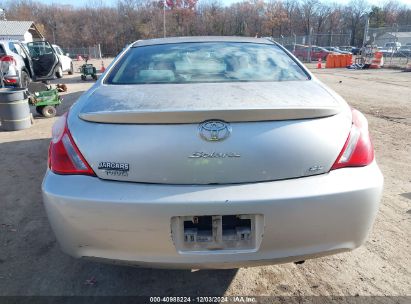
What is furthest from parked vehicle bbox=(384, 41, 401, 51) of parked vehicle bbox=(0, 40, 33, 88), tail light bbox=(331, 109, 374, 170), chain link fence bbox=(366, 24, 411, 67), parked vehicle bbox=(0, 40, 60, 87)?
tail light bbox=(331, 109, 374, 170)

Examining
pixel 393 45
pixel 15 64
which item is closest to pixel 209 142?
pixel 15 64

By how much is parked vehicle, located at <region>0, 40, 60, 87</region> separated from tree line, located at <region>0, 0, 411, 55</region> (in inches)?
2390

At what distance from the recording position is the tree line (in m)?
74.9

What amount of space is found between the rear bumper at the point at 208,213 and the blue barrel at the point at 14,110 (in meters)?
5.48

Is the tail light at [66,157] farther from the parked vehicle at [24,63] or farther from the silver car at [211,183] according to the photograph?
the parked vehicle at [24,63]

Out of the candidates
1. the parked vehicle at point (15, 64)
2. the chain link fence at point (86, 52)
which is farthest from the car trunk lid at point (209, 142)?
the chain link fence at point (86, 52)

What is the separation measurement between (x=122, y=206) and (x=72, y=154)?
418mm

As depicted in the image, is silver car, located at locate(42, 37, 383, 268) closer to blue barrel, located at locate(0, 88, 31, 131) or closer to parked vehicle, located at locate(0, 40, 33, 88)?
blue barrel, located at locate(0, 88, 31, 131)

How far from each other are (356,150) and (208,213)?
88 cm

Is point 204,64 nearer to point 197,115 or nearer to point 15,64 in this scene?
point 197,115

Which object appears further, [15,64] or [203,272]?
[15,64]

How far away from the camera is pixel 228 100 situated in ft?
6.51

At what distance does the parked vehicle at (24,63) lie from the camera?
10.3 meters

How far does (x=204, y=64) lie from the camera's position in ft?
9.30
